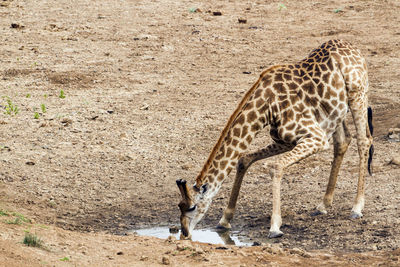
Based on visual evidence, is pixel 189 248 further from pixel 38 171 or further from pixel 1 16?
pixel 1 16

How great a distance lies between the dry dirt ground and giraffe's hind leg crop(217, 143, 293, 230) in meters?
0.21

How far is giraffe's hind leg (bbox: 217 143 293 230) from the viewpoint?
8.28 metres

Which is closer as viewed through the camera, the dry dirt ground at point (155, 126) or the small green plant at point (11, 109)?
the dry dirt ground at point (155, 126)

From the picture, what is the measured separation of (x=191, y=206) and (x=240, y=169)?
1.11 m

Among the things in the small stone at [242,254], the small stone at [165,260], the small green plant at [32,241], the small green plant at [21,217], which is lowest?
the small stone at [242,254]

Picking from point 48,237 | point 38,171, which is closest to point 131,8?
point 38,171

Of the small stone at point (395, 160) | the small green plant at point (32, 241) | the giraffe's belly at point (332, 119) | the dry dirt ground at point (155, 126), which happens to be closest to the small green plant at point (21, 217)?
the dry dirt ground at point (155, 126)

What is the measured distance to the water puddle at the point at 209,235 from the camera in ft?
26.1

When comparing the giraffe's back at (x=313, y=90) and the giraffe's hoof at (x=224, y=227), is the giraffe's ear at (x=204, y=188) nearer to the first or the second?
the giraffe's hoof at (x=224, y=227)

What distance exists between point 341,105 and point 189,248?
270cm

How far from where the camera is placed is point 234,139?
7.87m

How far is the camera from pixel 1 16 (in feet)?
58.9

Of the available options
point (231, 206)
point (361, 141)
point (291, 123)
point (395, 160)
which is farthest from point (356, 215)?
point (395, 160)

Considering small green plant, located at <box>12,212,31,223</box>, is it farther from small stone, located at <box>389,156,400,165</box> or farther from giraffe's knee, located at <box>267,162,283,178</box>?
small stone, located at <box>389,156,400,165</box>
